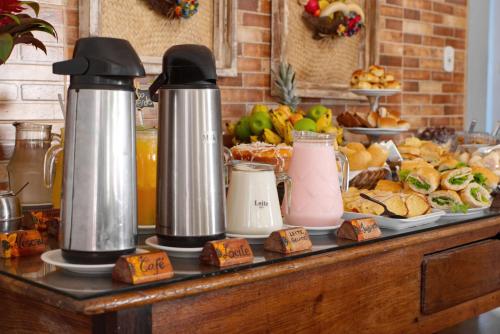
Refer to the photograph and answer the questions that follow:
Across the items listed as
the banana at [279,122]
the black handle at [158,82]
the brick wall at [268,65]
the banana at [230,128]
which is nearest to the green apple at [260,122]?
the banana at [279,122]

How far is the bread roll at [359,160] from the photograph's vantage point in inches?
78.2

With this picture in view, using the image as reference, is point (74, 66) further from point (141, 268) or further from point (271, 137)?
point (271, 137)

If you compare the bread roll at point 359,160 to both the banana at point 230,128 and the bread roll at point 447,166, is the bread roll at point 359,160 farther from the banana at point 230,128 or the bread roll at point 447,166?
the banana at point 230,128

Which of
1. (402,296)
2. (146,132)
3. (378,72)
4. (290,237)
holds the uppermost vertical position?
(378,72)

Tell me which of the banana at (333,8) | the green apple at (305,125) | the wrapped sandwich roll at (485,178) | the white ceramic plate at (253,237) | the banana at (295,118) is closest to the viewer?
the white ceramic plate at (253,237)

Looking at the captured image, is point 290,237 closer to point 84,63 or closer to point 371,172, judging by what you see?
point 84,63

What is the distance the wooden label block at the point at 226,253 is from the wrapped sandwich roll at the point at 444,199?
75 cm

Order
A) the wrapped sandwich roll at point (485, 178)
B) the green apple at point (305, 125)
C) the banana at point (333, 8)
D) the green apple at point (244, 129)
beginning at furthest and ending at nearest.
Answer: the banana at point (333, 8)
the green apple at point (244, 129)
the green apple at point (305, 125)
the wrapped sandwich roll at point (485, 178)

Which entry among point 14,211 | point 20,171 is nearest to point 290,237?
point 14,211

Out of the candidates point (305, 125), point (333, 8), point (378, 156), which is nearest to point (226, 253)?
point (378, 156)

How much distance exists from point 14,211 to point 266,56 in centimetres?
157

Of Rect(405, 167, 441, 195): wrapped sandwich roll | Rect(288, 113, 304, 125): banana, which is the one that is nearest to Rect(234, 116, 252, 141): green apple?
Rect(288, 113, 304, 125): banana

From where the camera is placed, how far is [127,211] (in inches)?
43.7

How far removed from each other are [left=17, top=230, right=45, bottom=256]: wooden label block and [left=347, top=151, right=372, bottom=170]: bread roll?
991 millimetres
